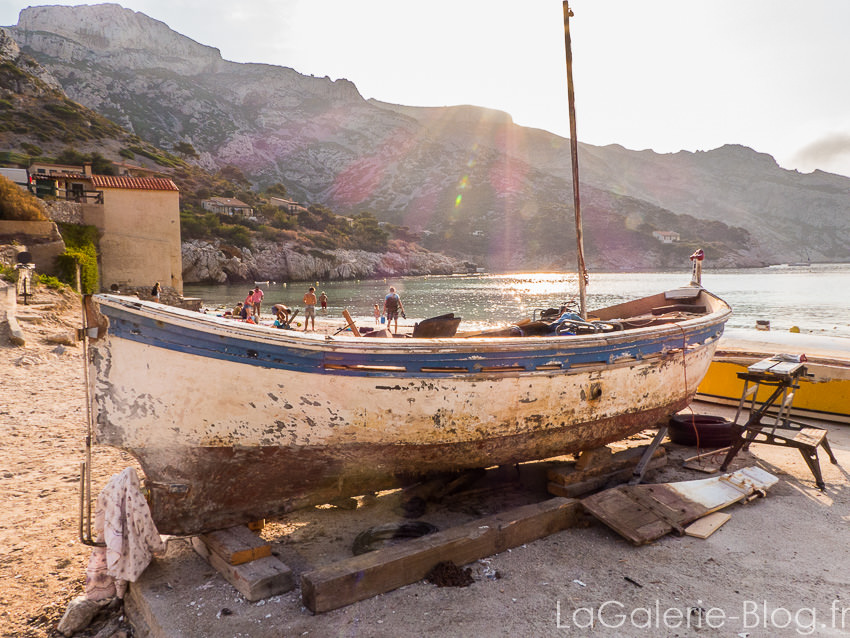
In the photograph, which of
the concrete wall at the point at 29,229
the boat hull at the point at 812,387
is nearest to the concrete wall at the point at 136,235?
the concrete wall at the point at 29,229

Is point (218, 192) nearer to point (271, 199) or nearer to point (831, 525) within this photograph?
point (271, 199)

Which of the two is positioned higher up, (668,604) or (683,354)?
(683,354)

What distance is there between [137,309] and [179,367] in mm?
504

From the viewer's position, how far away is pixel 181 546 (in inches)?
171

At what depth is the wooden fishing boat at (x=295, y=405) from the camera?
3.75m

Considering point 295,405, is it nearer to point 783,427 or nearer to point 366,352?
point 366,352

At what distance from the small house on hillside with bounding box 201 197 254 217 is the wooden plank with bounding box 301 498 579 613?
84722mm

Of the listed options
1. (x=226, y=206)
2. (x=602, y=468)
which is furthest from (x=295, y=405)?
(x=226, y=206)

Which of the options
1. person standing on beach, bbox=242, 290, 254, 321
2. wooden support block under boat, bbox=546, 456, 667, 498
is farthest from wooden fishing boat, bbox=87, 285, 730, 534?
person standing on beach, bbox=242, 290, 254, 321

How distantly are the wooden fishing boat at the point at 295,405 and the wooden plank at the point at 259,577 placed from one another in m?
0.40

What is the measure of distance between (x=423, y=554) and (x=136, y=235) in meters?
33.5

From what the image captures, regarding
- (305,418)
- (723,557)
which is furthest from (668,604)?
(305,418)

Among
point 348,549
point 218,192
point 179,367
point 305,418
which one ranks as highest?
point 218,192

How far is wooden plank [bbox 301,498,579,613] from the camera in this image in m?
3.42
